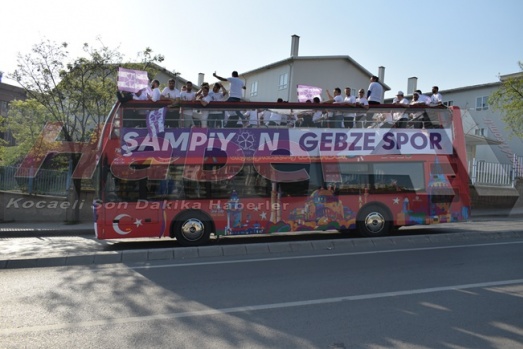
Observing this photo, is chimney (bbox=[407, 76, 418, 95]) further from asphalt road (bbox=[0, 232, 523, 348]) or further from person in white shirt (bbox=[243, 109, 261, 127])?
asphalt road (bbox=[0, 232, 523, 348])

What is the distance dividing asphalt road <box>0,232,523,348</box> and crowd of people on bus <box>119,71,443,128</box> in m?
4.38

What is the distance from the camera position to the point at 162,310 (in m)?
5.46

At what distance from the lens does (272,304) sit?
5.68m

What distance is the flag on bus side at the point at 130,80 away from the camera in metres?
11.0

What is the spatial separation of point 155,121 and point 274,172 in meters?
3.56

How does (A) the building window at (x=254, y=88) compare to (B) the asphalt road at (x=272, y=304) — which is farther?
(A) the building window at (x=254, y=88)

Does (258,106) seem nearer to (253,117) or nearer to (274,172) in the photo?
(253,117)

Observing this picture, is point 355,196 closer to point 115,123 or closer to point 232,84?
point 232,84

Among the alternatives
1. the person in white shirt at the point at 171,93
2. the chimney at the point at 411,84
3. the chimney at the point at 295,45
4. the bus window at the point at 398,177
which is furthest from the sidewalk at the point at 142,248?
the chimney at the point at 411,84

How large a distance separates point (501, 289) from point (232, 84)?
28.4 feet

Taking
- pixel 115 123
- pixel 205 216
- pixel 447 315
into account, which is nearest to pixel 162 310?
pixel 447 315

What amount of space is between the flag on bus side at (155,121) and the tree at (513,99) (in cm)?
1909

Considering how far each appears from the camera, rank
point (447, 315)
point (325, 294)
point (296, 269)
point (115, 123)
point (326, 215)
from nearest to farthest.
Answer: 1. point (447, 315)
2. point (325, 294)
3. point (296, 269)
4. point (115, 123)
5. point (326, 215)

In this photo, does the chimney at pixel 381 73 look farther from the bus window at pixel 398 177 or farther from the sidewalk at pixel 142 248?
the bus window at pixel 398 177
